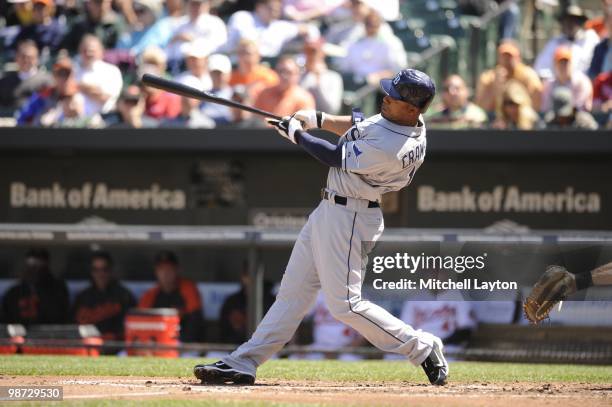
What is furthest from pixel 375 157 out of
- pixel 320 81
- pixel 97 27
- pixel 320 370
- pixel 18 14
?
pixel 18 14

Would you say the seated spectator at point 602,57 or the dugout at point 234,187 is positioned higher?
the seated spectator at point 602,57

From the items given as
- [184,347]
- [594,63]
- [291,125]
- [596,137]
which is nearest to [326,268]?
[291,125]

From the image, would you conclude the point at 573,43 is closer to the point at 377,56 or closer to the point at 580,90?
the point at 580,90

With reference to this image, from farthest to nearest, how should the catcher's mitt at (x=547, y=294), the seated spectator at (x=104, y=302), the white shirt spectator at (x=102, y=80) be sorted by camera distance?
the white shirt spectator at (x=102, y=80), the seated spectator at (x=104, y=302), the catcher's mitt at (x=547, y=294)

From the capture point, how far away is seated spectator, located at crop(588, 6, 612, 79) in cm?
1082

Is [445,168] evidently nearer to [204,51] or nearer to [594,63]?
[594,63]

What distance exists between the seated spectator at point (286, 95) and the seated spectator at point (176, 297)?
1697mm

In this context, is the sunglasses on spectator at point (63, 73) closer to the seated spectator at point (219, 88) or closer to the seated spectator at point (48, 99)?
the seated spectator at point (48, 99)

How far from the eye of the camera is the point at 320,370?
713cm

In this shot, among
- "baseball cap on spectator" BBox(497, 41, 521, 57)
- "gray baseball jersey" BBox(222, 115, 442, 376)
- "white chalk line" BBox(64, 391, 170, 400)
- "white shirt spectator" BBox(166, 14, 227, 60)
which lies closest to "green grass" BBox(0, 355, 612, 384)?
"gray baseball jersey" BBox(222, 115, 442, 376)

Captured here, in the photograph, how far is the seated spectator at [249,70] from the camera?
1120 cm

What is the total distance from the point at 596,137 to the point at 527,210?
1070mm

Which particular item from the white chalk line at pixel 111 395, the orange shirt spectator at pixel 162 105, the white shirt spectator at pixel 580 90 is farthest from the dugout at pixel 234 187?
the white chalk line at pixel 111 395

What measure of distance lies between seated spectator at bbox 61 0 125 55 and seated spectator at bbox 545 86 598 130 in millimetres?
5098
